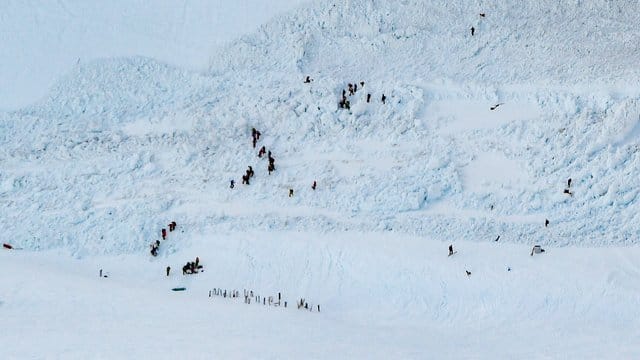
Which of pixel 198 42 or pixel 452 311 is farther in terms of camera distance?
pixel 198 42

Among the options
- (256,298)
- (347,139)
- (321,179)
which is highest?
(347,139)

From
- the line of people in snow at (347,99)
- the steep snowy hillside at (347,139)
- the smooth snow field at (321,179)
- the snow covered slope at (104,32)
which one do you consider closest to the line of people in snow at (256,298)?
the smooth snow field at (321,179)

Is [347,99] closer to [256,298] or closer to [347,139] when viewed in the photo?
[347,139]

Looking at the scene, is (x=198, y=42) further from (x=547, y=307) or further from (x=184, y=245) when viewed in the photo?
(x=547, y=307)

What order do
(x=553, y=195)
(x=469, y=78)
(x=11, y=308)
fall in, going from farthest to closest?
(x=469, y=78)
(x=553, y=195)
(x=11, y=308)

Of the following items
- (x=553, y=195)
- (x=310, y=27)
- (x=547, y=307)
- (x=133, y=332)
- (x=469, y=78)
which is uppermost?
(x=310, y=27)

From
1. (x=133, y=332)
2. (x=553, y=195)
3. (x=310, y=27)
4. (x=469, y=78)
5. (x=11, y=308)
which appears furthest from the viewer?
(x=310, y=27)

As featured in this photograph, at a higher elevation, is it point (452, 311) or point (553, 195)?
point (553, 195)

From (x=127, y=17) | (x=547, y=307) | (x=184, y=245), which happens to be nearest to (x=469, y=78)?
(x=547, y=307)

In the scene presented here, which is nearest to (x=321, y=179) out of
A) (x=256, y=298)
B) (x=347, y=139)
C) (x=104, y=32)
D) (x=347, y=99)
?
(x=347, y=139)
